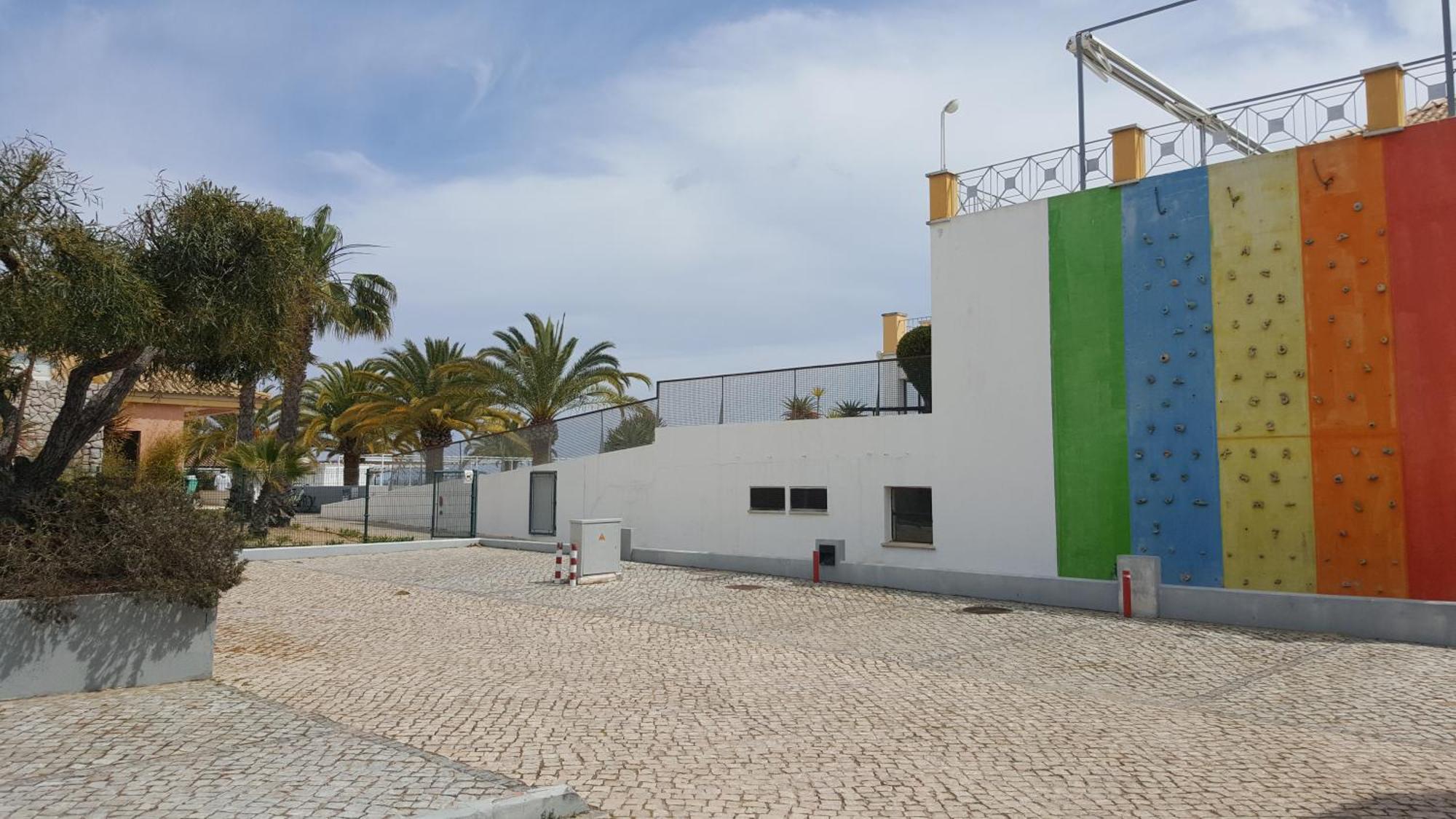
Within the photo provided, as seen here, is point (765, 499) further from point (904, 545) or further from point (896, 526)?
point (904, 545)

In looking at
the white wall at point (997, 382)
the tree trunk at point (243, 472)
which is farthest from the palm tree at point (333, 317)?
the white wall at point (997, 382)

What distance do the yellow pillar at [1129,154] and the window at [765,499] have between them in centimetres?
891

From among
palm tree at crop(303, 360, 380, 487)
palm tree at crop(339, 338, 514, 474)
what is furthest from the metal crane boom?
palm tree at crop(303, 360, 380, 487)

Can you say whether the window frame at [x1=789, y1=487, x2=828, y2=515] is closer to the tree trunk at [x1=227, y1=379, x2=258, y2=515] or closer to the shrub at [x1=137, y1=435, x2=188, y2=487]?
the tree trunk at [x1=227, y1=379, x2=258, y2=515]

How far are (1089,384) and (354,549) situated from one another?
52.9 feet

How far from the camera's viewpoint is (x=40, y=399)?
23.6 metres

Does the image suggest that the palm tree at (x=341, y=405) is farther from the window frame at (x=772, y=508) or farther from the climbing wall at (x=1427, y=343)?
the climbing wall at (x=1427, y=343)

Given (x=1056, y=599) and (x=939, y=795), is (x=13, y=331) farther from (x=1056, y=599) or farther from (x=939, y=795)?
(x=1056, y=599)

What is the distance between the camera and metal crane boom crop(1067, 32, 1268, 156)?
16.5 metres

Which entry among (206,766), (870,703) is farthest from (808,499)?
(206,766)

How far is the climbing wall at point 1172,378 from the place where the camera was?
15.5 m

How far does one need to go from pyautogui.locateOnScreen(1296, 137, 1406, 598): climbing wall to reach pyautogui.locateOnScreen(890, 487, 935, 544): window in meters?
6.49

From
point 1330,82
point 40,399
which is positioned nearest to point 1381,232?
point 1330,82

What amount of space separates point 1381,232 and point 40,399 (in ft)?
90.2
